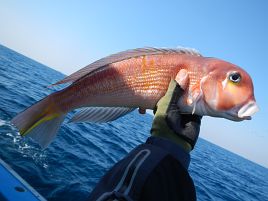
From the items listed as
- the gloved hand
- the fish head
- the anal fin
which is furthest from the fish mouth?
the anal fin

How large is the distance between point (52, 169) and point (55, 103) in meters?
6.76

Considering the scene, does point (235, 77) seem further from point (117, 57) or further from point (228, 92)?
point (117, 57)

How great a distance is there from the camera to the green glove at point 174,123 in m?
3.02

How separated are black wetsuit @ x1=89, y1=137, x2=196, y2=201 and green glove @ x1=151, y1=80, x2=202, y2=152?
264 millimetres

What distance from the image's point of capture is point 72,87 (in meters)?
3.29

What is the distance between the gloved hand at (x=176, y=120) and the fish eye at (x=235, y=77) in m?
0.50

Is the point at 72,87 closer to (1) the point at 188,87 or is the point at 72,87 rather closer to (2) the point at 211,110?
(1) the point at 188,87

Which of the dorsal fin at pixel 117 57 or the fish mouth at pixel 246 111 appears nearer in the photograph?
the fish mouth at pixel 246 111

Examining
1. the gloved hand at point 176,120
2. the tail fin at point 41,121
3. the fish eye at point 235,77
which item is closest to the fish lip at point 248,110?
the fish eye at point 235,77

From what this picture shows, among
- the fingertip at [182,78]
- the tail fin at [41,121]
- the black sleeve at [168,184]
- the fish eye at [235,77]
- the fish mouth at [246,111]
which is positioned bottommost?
the black sleeve at [168,184]

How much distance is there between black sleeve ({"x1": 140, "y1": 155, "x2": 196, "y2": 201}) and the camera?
2.30 m

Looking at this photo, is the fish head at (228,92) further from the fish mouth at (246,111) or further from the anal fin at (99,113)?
the anal fin at (99,113)

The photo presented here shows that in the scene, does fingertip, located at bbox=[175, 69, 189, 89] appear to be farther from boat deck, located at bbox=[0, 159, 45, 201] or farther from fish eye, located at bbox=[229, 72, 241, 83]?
boat deck, located at bbox=[0, 159, 45, 201]

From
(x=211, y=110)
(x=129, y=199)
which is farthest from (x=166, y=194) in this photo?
(x=211, y=110)
